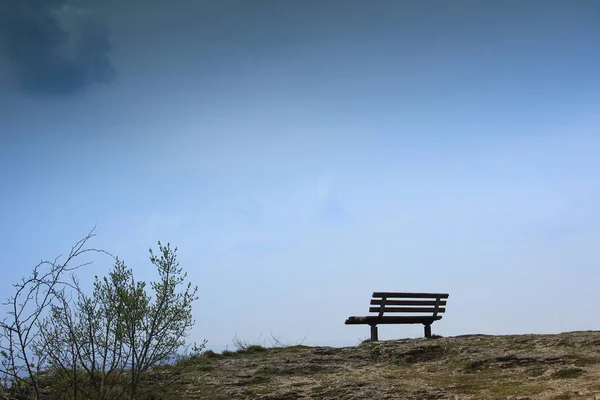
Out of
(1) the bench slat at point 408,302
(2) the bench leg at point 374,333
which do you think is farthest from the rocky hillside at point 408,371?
(1) the bench slat at point 408,302

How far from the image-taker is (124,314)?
11.6 m

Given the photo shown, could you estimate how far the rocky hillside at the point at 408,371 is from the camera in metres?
12.6

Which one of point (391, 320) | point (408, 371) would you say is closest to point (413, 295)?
point (391, 320)

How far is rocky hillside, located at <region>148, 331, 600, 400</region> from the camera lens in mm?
12648

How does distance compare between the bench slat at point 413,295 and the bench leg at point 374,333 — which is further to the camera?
the bench slat at point 413,295

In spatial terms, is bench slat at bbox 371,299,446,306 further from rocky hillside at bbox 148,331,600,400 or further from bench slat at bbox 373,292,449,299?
rocky hillside at bbox 148,331,600,400

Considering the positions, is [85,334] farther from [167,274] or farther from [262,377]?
[262,377]

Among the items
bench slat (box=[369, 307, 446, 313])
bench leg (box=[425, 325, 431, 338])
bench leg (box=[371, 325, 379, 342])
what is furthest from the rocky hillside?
bench leg (box=[425, 325, 431, 338])

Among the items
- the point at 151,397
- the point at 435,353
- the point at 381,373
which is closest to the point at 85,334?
the point at 151,397

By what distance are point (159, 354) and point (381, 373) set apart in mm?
6820

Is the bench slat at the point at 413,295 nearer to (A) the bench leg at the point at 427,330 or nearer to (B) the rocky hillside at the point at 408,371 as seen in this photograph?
(A) the bench leg at the point at 427,330

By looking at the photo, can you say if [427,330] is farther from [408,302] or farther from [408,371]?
[408,371]

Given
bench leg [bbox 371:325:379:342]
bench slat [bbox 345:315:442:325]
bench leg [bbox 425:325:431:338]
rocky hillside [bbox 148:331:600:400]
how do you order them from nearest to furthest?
rocky hillside [bbox 148:331:600:400], bench leg [bbox 371:325:379:342], bench slat [bbox 345:315:442:325], bench leg [bbox 425:325:431:338]

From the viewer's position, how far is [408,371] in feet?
53.5
